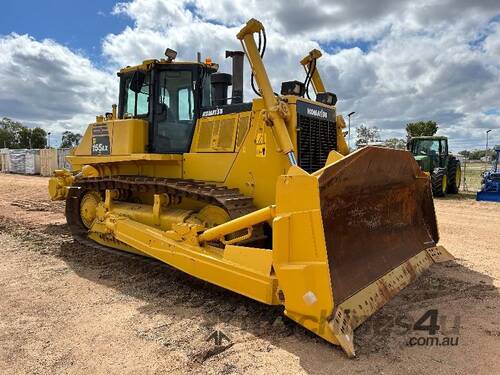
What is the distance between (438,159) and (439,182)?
64.7 inches

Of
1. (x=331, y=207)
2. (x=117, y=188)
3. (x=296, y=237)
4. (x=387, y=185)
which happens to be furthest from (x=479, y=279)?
(x=117, y=188)

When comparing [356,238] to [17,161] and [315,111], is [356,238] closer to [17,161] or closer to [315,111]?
[315,111]

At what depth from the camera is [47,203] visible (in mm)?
13008

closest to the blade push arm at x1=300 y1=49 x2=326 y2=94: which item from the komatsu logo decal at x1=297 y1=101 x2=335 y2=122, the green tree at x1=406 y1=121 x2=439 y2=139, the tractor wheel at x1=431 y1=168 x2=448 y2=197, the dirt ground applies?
the komatsu logo decal at x1=297 y1=101 x2=335 y2=122

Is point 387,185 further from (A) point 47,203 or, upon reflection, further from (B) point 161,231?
(A) point 47,203

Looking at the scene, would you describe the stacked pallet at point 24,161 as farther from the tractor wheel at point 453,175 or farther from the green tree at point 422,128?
the green tree at point 422,128


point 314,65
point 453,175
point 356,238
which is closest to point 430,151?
point 453,175

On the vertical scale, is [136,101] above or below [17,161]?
above

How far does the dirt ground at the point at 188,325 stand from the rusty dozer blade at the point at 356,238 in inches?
10.3

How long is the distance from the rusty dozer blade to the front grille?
1037mm

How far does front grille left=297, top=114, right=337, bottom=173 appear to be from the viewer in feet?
17.7

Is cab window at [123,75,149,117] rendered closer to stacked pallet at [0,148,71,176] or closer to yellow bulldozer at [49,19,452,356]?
yellow bulldozer at [49,19,452,356]

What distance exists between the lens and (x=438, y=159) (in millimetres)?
17406

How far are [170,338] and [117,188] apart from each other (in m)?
3.28
